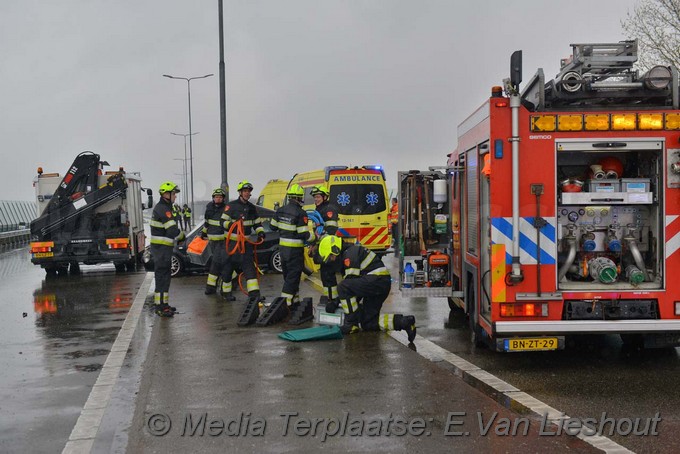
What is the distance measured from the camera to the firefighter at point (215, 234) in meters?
14.1

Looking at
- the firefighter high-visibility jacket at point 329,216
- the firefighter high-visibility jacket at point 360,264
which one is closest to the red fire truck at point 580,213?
the firefighter high-visibility jacket at point 360,264

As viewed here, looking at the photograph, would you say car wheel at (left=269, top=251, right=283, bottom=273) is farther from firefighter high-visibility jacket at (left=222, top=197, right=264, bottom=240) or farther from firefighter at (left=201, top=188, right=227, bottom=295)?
firefighter high-visibility jacket at (left=222, top=197, right=264, bottom=240)

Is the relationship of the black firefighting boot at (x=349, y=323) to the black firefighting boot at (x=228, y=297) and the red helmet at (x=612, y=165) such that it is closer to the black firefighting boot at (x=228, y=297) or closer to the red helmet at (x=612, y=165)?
the red helmet at (x=612, y=165)

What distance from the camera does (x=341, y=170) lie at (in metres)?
21.4

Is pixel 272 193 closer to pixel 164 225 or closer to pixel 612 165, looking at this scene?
pixel 164 225

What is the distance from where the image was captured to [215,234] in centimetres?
1424

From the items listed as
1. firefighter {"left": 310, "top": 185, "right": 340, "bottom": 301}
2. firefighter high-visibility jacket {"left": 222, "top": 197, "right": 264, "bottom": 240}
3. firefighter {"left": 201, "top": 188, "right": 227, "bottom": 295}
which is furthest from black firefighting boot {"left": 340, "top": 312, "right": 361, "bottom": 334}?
firefighter {"left": 201, "top": 188, "right": 227, "bottom": 295}

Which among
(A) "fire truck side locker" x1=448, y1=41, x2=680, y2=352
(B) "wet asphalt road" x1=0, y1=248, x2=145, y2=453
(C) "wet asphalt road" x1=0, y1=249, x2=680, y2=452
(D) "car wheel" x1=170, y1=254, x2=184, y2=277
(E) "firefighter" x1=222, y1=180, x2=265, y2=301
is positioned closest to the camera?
(C) "wet asphalt road" x1=0, y1=249, x2=680, y2=452

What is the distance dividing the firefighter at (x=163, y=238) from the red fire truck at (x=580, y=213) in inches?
217

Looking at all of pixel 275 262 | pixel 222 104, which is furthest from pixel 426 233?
pixel 222 104

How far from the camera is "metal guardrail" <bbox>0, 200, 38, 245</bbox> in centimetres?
4167

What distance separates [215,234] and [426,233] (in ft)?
14.6

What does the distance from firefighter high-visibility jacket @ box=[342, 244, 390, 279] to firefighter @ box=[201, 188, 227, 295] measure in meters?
4.71

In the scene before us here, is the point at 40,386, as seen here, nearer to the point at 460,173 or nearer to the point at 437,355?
the point at 437,355
